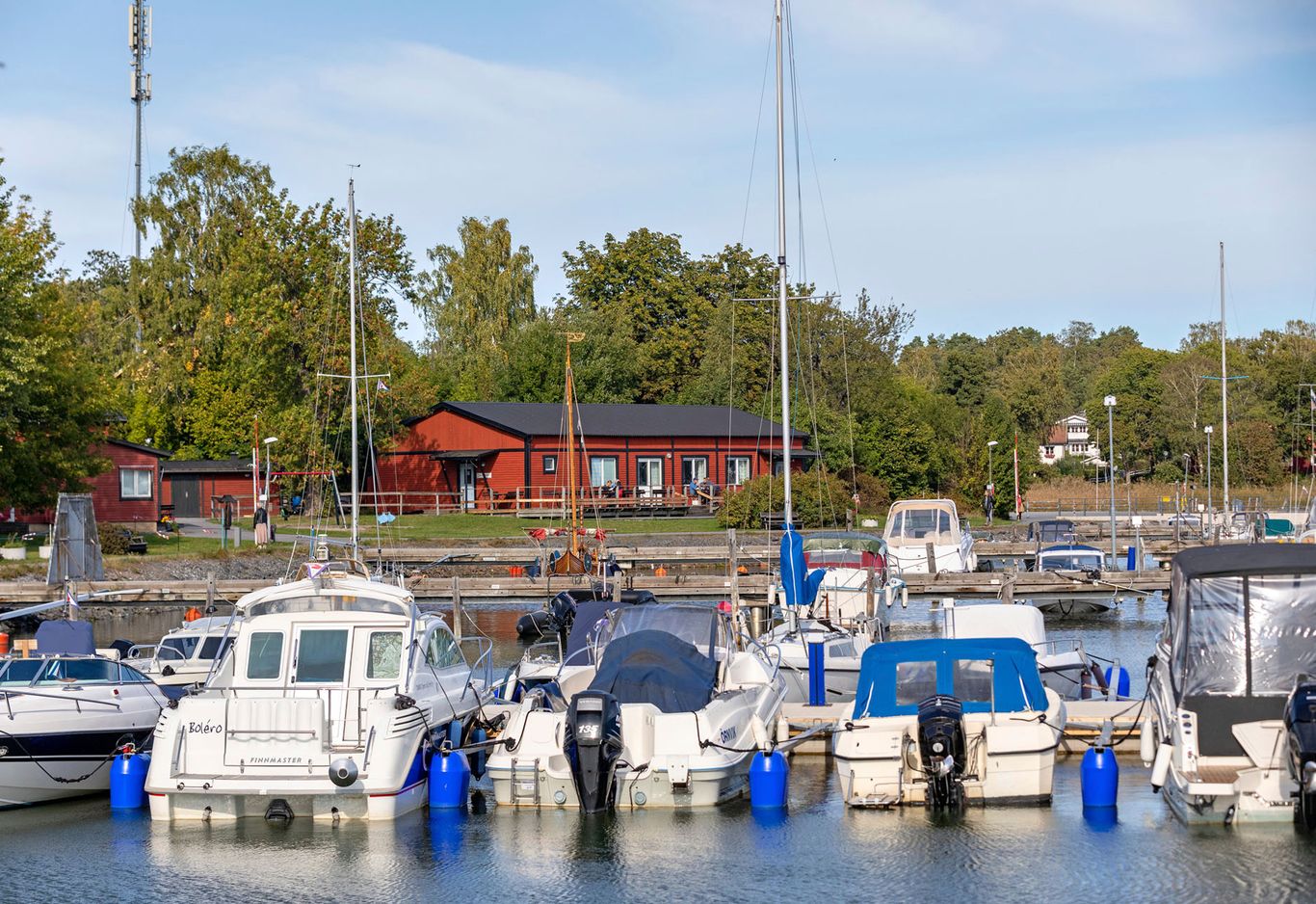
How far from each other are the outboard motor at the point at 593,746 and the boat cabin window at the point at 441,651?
3237 mm

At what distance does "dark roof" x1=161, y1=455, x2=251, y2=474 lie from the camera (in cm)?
6414

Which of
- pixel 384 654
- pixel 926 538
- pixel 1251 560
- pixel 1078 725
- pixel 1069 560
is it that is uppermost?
pixel 1251 560

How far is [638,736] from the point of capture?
16.8 meters

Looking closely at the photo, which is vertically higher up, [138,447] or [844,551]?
[138,447]

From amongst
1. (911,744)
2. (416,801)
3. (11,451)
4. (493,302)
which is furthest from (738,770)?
(493,302)

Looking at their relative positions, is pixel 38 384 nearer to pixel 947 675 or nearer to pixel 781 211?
pixel 781 211

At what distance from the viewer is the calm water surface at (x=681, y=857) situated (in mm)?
14047

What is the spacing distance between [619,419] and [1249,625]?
183 feet

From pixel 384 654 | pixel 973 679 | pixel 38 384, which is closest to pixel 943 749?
pixel 973 679

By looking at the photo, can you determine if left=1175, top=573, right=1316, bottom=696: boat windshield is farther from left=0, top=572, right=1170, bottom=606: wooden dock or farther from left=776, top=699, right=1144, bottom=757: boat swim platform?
left=0, top=572, right=1170, bottom=606: wooden dock

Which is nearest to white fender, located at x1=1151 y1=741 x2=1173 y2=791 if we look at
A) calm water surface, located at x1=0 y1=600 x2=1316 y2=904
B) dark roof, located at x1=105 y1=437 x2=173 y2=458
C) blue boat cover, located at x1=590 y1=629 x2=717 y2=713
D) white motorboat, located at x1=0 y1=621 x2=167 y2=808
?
calm water surface, located at x1=0 y1=600 x2=1316 y2=904

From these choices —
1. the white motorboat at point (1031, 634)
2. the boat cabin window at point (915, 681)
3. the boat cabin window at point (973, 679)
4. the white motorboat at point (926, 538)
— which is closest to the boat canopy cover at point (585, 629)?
the boat cabin window at point (915, 681)

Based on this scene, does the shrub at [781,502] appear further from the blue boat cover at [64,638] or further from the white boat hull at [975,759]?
the white boat hull at [975,759]

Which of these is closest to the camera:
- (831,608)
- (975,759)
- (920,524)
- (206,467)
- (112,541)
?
(975,759)
